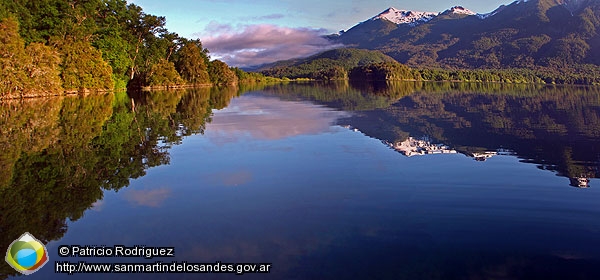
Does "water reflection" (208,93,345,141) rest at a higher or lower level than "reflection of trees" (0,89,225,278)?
lower

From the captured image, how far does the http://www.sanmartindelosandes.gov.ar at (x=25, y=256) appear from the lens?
6.72m

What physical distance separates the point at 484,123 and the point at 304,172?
695 inches

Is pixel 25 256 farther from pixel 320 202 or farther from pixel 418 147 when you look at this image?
pixel 418 147

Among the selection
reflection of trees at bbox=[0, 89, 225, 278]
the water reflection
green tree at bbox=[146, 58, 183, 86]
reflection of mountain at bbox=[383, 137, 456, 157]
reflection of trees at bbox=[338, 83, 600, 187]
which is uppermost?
green tree at bbox=[146, 58, 183, 86]

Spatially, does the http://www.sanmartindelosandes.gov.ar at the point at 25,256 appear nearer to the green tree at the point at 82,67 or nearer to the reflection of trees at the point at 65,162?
the reflection of trees at the point at 65,162

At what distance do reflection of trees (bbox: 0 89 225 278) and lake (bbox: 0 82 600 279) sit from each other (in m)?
0.06

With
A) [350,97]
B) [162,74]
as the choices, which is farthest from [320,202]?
[162,74]

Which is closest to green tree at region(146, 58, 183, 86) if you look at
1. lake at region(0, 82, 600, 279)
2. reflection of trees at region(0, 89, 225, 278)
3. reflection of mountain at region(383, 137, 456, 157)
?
reflection of trees at region(0, 89, 225, 278)

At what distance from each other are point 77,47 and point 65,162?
55.5 meters

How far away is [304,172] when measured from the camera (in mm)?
13320

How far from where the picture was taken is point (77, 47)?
6166 centimetres

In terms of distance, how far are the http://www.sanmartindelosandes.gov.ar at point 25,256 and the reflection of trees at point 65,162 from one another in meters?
0.15

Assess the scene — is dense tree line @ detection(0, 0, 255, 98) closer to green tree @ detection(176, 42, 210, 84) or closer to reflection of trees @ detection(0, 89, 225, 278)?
green tree @ detection(176, 42, 210, 84)

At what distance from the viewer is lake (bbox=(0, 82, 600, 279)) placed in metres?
7.01
